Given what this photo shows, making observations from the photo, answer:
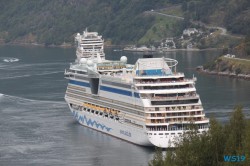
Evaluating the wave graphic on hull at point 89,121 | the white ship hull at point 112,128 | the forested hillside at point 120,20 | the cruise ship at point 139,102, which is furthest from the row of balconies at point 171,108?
the forested hillside at point 120,20

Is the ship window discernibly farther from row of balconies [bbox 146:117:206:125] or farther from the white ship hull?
row of balconies [bbox 146:117:206:125]

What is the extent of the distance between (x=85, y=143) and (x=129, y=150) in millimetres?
4090

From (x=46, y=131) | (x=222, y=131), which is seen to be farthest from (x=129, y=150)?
(x=222, y=131)

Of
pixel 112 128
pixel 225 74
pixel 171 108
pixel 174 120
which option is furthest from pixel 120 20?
pixel 174 120

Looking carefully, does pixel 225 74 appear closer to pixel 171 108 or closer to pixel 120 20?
pixel 171 108

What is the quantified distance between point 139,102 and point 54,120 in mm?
12684

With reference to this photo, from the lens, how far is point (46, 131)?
2477 inches

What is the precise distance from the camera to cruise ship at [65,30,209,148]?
54656 millimetres

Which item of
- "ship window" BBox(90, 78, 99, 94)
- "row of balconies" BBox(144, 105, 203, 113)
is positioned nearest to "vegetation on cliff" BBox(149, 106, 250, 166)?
"row of balconies" BBox(144, 105, 203, 113)

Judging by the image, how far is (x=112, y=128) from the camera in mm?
59969

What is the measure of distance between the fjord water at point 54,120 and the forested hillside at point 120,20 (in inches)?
1559

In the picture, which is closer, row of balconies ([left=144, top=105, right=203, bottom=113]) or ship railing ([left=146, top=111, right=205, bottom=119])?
ship railing ([left=146, top=111, right=205, bottom=119])

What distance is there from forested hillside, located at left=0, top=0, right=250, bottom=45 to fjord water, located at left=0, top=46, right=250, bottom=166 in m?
39.6

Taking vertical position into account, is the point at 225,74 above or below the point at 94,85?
below
